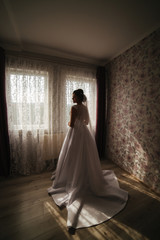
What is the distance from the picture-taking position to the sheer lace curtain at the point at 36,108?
2.19 meters

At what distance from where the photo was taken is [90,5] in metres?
1.35

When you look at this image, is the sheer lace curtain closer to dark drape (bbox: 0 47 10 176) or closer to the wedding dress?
dark drape (bbox: 0 47 10 176)

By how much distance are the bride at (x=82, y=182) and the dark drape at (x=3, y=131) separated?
3.43 feet

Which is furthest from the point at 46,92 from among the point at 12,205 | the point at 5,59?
the point at 12,205

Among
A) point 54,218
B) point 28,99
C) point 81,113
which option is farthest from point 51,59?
point 54,218

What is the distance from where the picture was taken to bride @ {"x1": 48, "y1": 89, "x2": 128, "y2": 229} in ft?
4.75

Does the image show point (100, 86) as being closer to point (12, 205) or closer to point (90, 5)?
point (90, 5)

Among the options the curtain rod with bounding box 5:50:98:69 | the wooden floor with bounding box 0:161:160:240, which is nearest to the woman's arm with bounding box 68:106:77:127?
the wooden floor with bounding box 0:161:160:240

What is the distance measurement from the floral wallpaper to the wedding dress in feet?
1.97

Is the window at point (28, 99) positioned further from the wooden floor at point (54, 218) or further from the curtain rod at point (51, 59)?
the wooden floor at point (54, 218)

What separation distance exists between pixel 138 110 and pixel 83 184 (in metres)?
1.57

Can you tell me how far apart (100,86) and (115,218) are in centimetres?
250

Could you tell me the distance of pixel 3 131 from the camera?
2.10 m

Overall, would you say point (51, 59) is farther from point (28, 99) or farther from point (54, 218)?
point (54, 218)
